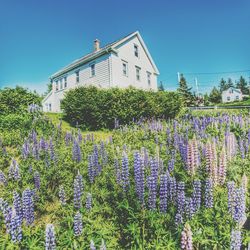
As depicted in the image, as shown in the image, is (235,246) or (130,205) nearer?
(235,246)

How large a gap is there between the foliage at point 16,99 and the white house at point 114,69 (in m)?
9.30

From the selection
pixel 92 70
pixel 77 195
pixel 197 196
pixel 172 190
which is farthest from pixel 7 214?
pixel 92 70

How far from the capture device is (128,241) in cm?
421

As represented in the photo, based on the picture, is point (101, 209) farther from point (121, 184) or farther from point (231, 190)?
point (231, 190)

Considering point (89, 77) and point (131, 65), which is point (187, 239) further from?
point (131, 65)

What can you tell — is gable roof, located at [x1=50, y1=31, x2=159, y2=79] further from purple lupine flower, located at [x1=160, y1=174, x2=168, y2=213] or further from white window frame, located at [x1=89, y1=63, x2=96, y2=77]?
purple lupine flower, located at [x1=160, y1=174, x2=168, y2=213]

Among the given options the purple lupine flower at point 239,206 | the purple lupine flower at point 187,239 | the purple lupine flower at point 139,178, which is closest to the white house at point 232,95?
the purple lupine flower at point 139,178

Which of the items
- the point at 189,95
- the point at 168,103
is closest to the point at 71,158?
the point at 168,103

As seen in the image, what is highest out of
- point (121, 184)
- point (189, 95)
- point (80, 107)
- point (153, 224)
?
point (189, 95)

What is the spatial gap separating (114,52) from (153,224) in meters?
24.3

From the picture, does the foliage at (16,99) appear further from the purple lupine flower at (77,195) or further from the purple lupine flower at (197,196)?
the purple lupine flower at (197,196)

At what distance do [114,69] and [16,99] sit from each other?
12.9 metres

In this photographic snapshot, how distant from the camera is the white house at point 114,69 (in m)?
27.0

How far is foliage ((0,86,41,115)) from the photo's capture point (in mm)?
14859
